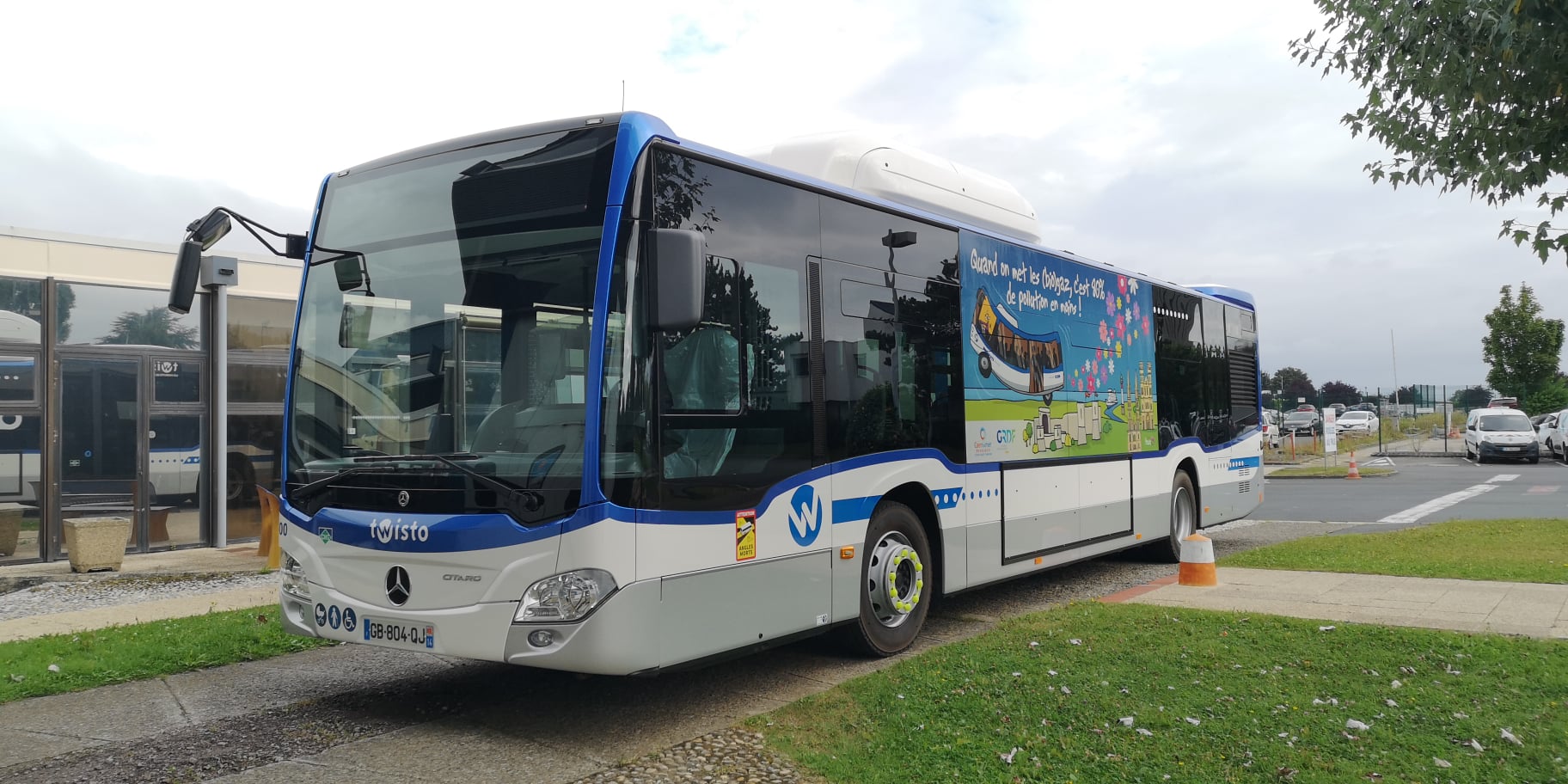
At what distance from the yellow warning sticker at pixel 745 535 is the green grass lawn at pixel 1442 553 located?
708 centimetres

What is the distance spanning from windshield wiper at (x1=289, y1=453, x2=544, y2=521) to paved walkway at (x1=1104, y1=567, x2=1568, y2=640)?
5492mm

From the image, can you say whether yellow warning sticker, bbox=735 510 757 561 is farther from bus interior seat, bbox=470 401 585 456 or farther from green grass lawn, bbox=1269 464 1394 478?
green grass lawn, bbox=1269 464 1394 478

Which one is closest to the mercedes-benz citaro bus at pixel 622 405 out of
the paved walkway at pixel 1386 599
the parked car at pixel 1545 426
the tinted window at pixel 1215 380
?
the paved walkway at pixel 1386 599

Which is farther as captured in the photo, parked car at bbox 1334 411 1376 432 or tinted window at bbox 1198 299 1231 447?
parked car at bbox 1334 411 1376 432

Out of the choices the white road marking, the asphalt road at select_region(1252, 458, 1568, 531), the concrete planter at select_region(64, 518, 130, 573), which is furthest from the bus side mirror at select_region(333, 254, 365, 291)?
the white road marking

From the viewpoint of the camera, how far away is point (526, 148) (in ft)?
19.2

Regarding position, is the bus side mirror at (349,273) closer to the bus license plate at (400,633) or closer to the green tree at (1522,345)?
the bus license plate at (400,633)

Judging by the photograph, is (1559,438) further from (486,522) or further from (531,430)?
(486,522)

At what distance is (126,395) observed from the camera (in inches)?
536

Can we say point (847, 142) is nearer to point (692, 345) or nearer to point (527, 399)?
point (692, 345)

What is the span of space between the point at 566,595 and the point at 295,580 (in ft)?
6.53

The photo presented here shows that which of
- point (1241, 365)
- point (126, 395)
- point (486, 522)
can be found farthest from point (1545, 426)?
point (486, 522)

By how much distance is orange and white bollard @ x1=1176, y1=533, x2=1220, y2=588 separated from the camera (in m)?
9.87

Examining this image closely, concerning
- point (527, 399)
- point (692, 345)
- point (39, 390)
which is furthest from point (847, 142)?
point (39, 390)
